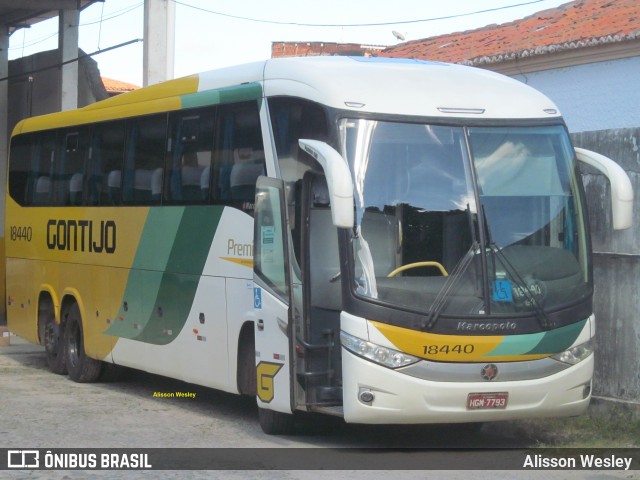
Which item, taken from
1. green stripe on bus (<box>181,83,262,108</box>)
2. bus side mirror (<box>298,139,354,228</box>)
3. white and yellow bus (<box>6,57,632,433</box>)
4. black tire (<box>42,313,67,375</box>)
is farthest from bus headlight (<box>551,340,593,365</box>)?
black tire (<box>42,313,67,375</box>)

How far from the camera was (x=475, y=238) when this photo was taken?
9273 millimetres

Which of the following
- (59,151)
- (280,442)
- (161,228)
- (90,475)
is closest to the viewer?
(90,475)

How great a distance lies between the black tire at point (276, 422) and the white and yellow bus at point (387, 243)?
1 centimetres

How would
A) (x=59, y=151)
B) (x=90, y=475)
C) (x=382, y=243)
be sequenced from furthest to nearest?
(x=59, y=151) → (x=382, y=243) → (x=90, y=475)

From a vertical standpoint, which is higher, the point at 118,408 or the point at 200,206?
the point at 200,206

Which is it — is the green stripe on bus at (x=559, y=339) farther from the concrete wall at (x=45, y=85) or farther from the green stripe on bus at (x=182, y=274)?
the concrete wall at (x=45, y=85)

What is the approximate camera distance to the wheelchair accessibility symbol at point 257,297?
34.3 feet

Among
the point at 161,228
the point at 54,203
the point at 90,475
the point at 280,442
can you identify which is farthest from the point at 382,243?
the point at 54,203

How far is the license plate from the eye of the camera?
9.09 metres

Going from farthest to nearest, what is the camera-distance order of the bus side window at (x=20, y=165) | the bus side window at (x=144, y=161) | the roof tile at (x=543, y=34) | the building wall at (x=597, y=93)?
the roof tile at (x=543, y=34) → the building wall at (x=597, y=93) → the bus side window at (x=20, y=165) → the bus side window at (x=144, y=161)

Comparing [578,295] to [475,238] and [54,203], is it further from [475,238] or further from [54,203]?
[54,203]

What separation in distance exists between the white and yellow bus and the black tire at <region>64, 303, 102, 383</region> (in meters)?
3.28

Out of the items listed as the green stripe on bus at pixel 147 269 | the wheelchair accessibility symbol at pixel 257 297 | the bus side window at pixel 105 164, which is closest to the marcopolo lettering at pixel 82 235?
the bus side window at pixel 105 164

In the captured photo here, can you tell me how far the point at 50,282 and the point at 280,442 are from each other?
21.2 feet
